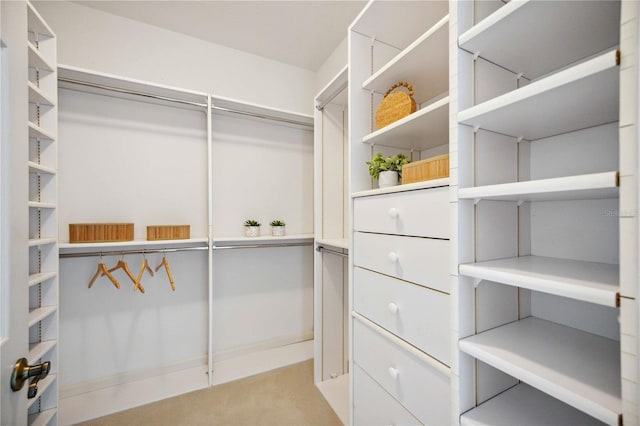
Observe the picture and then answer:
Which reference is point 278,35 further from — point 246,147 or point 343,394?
point 343,394

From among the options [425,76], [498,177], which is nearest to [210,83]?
[425,76]

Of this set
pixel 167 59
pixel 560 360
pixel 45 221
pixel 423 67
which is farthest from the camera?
pixel 167 59

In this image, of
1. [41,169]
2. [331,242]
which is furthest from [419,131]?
[41,169]

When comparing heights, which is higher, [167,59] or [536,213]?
[167,59]

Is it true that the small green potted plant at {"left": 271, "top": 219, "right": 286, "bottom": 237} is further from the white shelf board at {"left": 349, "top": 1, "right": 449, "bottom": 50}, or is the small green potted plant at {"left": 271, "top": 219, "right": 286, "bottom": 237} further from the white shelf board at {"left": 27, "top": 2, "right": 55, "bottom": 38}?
the white shelf board at {"left": 27, "top": 2, "right": 55, "bottom": 38}

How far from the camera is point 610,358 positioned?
27.7 inches

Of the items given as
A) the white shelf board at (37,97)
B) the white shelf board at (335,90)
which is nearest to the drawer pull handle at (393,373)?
the white shelf board at (335,90)

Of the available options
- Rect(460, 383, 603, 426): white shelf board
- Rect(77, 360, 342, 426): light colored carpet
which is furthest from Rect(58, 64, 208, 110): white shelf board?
Rect(460, 383, 603, 426): white shelf board

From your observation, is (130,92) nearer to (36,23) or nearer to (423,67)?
(36,23)

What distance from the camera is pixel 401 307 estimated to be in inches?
42.4

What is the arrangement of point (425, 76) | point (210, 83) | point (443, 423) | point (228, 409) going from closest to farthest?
1. point (443, 423)
2. point (425, 76)
3. point (228, 409)
4. point (210, 83)

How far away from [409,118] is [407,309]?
0.79m

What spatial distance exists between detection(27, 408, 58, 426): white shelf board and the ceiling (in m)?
2.46

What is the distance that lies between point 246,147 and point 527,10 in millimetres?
1973
